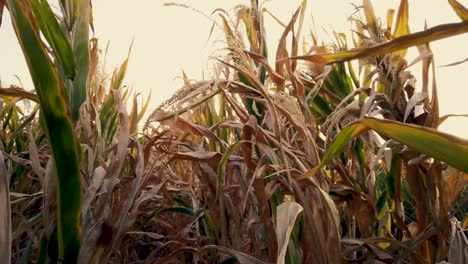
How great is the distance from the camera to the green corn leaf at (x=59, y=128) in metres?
0.71

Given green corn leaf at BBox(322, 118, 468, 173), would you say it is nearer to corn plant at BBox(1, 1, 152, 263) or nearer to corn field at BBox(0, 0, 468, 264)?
corn field at BBox(0, 0, 468, 264)

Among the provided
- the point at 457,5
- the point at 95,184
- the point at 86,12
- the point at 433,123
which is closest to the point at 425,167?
the point at 433,123

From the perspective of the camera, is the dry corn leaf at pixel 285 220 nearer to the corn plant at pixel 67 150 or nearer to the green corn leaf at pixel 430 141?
the green corn leaf at pixel 430 141

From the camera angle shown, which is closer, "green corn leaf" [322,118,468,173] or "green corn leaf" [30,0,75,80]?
"green corn leaf" [322,118,468,173]

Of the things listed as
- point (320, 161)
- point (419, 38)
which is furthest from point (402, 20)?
point (419, 38)

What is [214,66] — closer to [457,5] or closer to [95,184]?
[95,184]

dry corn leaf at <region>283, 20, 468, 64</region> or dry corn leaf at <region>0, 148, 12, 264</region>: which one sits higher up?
dry corn leaf at <region>283, 20, 468, 64</region>

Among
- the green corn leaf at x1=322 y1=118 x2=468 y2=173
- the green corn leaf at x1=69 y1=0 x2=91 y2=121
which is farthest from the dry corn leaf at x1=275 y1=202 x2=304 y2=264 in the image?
the green corn leaf at x1=69 y1=0 x2=91 y2=121

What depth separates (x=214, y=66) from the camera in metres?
1.17

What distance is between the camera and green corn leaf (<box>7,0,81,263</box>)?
71 cm

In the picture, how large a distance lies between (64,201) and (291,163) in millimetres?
425

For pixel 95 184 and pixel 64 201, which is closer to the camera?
pixel 64 201

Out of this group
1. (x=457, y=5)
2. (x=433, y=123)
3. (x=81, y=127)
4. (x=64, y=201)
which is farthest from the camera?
(x=81, y=127)

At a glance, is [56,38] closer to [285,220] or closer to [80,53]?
[80,53]
